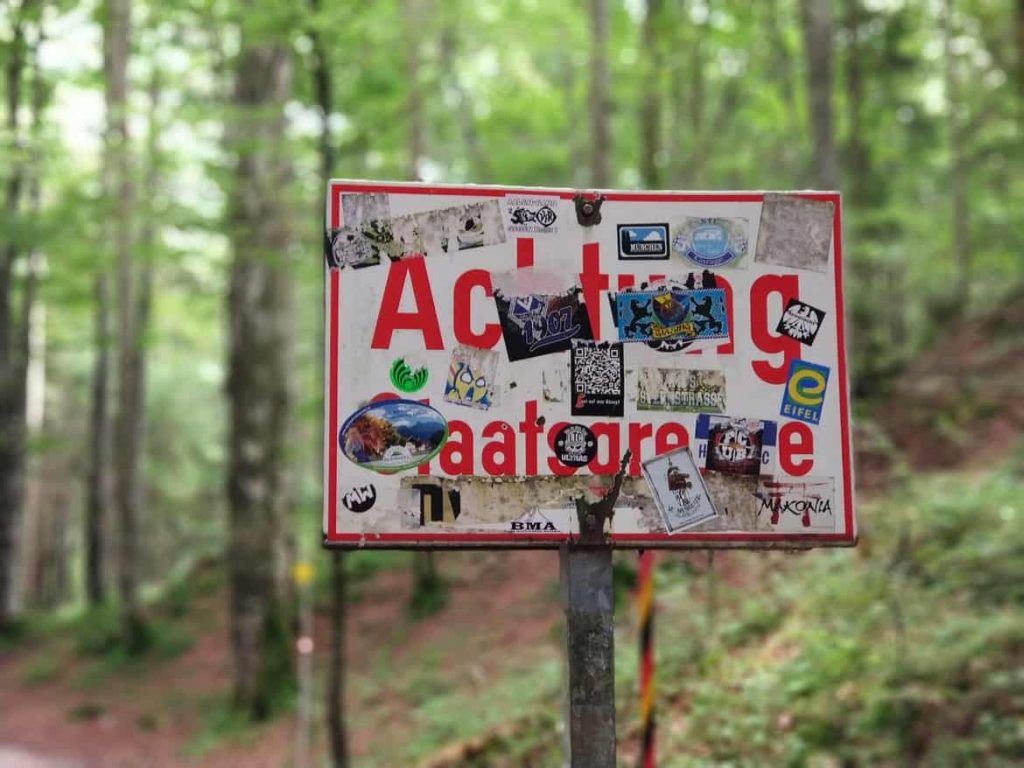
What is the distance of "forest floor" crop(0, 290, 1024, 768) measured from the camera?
8852mm

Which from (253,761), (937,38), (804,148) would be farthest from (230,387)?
(937,38)

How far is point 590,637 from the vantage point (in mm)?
3283

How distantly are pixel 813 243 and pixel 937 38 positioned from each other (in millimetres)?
22189

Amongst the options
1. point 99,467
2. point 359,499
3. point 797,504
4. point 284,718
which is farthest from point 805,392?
point 99,467

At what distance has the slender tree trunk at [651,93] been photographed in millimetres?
12109

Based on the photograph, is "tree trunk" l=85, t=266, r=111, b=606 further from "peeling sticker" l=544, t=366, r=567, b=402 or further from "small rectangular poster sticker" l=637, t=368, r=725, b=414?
"small rectangular poster sticker" l=637, t=368, r=725, b=414

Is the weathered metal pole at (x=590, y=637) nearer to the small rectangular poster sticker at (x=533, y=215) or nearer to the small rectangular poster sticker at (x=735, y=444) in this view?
the small rectangular poster sticker at (x=735, y=444)

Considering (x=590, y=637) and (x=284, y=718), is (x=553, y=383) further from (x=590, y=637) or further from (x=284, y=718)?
(x=284, y=718)

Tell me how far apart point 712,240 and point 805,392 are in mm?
591

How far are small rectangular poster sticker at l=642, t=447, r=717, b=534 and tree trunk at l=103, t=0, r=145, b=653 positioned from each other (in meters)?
11.7

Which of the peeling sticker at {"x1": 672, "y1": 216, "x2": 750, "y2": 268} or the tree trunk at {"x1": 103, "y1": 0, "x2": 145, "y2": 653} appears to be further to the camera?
the tree trunk at {"x1": 103, "y1": 0, "x2": 145, "y2": 653}

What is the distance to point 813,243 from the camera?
3.36 metres

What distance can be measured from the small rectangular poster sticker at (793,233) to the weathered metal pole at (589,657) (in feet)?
3.71

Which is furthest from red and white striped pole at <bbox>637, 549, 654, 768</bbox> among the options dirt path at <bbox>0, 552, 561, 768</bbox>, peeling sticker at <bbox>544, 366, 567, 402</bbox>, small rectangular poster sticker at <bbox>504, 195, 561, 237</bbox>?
dirt path at <bbox>0, 552, 561, 768</bbox>
